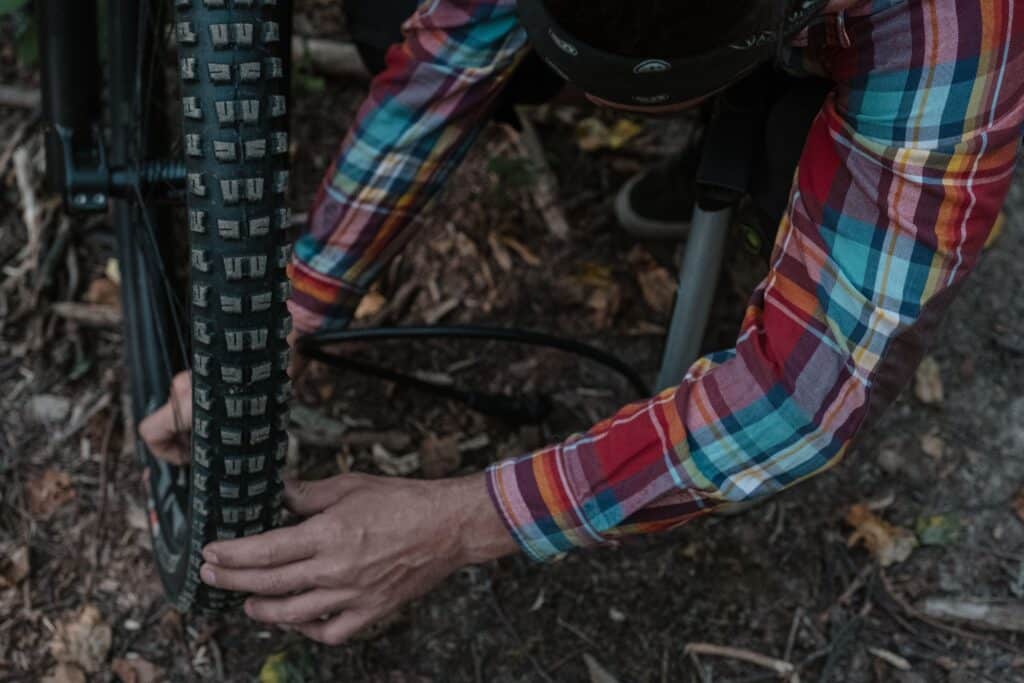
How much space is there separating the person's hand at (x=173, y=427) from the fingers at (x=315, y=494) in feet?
0.57

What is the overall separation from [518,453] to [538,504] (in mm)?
485

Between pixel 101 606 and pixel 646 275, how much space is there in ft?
2.82

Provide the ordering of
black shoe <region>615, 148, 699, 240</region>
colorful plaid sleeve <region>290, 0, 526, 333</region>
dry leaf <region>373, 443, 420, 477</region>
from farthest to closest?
black shoe <region>615, 148, 699, 240</region> < dry leaf <region>373, 443, 420, 477</region> < colorful plaid sleeve <region>290, 0, 526, 333</region>

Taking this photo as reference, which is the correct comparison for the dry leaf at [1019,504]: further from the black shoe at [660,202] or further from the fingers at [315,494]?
the fingers at [315,494]

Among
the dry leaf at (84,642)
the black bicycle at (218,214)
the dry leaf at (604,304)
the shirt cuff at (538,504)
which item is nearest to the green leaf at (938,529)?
the black bicycle at (218,214)

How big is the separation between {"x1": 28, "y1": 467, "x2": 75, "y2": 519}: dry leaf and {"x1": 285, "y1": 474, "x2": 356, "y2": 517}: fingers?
1.60ft

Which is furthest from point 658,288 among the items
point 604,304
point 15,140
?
point 15,140

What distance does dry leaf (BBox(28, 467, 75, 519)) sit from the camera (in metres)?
1.37

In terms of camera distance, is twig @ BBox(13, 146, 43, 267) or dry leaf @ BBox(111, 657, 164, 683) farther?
twig @ BBox(13, 146, 43, 267)

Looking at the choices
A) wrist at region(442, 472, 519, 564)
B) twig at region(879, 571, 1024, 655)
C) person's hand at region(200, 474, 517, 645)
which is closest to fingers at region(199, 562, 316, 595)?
person's hand at region(200, 474, 517, 645)

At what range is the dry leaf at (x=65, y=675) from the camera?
1.21 metres

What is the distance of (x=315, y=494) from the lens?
1.01 m

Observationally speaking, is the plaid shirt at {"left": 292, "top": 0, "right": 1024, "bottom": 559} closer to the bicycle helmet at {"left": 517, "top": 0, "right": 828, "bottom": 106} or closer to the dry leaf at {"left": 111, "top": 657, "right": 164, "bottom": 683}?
the bicycle helmet at {"left": 517, "top": 0, "right": 828, "bottom": 106}

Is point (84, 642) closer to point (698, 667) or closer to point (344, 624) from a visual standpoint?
point (344, 624)
